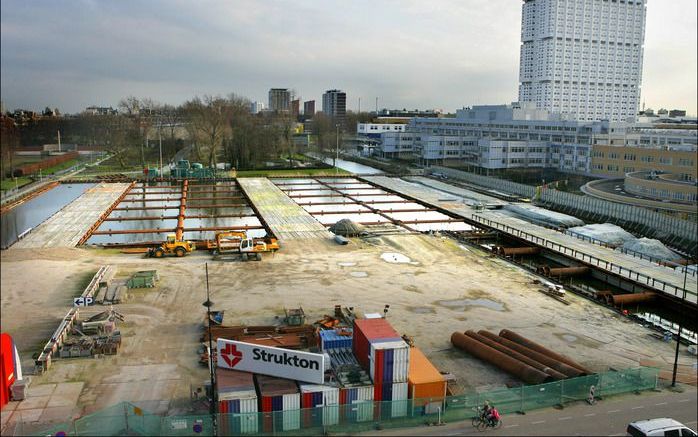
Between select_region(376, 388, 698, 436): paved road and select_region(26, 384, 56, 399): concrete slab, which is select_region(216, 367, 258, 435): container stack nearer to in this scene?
select_region(376, 388, 698, 436): paved road

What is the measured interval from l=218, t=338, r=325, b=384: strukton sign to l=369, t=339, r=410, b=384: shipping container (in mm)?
1140

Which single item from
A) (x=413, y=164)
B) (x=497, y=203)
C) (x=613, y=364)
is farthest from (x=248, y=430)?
(x=413, y=164)

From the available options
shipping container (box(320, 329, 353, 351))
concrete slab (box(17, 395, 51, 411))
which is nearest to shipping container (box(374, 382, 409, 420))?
shipping container (box(320, 329, 353, 351))

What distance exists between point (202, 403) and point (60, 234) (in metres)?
22.5

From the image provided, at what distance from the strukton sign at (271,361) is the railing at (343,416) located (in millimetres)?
895

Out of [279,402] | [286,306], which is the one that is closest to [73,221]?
[286,306]

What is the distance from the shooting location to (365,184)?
56938mm

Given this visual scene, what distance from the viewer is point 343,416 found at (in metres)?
12.1

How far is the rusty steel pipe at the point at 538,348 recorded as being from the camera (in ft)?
47.8

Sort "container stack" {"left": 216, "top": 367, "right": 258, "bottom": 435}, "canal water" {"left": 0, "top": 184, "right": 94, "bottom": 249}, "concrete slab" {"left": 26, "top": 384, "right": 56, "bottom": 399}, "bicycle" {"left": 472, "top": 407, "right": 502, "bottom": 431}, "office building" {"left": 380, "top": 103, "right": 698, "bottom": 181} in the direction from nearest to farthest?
"container stack" {"left": 216, "top": 367, "right": 258, "bottom": 435} < "bicycle" {"left": 472, "top": 407, "right": 502, "bottom": 431} < "concrete slab" {"left": 26, "top": 384, "right": 56, "bottom": 399} < "canal water" {"left": 0, "top": 184, "right": 94, "bottom": 249} < "office building" {"left": 380, "top": 103, "right": 698, "bottom": 181}

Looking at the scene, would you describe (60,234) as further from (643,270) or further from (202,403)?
(643,270)

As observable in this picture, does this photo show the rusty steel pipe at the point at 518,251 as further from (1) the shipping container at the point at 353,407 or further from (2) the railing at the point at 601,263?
(1) the shipping container at the point at 353,407

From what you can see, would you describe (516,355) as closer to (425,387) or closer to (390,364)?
(425,387)

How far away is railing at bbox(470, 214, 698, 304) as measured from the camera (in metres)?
22.3
